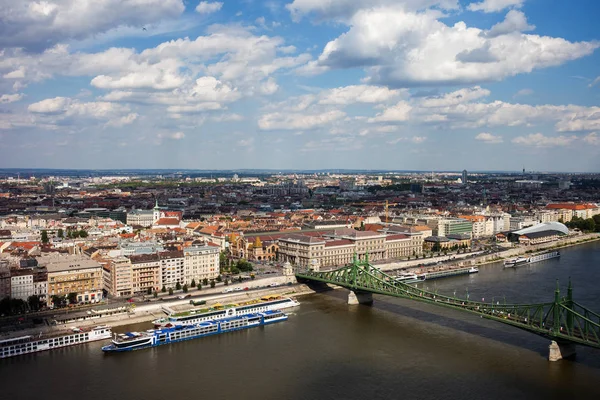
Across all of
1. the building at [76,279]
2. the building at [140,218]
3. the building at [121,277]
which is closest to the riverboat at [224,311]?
the building at [76,279]

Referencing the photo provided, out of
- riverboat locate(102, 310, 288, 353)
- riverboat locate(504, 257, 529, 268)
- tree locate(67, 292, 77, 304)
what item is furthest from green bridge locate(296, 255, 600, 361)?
riverboat locate(504, 257, 529, 268)

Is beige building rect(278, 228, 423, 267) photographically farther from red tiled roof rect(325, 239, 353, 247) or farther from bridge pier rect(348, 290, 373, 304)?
bridge pier rect(348, 290, 373, 304)

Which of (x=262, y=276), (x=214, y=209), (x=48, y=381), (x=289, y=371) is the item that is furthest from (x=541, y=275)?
(x=214, y=209)

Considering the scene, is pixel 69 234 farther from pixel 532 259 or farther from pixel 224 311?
pixel 532 259

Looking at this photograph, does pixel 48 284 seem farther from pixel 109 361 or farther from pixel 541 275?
pixel 541 275

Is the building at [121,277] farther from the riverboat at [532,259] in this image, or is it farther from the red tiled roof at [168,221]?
the red tiled roof at [168,221]

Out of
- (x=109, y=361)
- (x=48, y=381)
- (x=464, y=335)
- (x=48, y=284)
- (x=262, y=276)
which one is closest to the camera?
(x=48, y=381)
